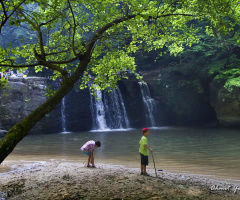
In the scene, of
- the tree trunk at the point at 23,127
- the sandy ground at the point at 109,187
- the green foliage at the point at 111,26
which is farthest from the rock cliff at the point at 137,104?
the tree trunk at the point at 23,127

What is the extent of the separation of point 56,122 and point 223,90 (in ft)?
53.6

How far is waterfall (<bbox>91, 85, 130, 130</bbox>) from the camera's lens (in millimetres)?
25453

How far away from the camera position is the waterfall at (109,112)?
25.5 metres

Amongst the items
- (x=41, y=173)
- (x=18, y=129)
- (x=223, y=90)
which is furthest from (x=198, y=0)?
(x=223, y=90)

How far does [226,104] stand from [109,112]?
38.3 ft

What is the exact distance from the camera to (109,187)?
5379 millimetres

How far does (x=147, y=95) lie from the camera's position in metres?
27.9

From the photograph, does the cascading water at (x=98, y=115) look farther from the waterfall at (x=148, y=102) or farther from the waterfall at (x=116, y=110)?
the waterfall at (x=148, y=102)

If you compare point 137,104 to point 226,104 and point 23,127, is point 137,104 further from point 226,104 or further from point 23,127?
point 23,127

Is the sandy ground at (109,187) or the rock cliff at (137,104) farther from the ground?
the rock cliff at (137,104)

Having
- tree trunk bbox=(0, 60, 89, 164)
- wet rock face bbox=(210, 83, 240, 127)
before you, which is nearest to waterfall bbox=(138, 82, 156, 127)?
wet rock face bbox=(210, 83, 240, 127)

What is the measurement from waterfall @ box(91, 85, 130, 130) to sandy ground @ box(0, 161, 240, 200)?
18.6m

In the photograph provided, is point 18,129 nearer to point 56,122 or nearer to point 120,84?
point 56,122

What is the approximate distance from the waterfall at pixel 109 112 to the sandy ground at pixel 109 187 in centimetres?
1856
